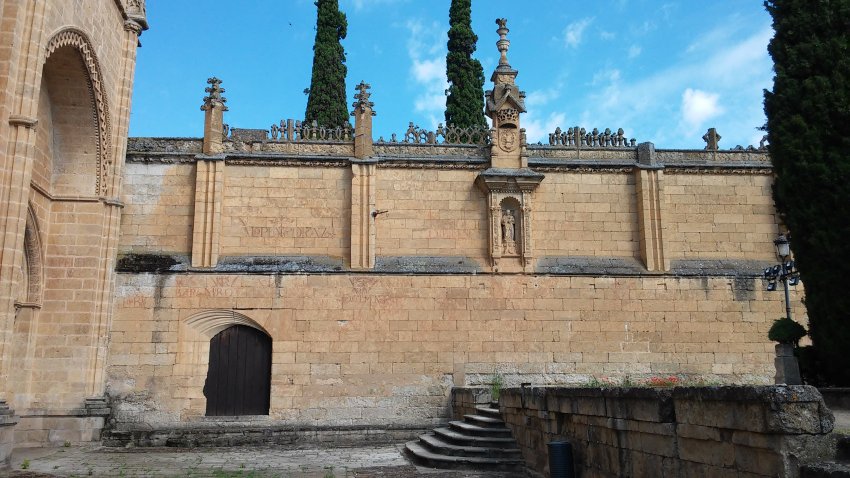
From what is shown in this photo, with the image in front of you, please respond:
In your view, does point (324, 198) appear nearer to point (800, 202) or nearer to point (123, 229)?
point (123, 229)

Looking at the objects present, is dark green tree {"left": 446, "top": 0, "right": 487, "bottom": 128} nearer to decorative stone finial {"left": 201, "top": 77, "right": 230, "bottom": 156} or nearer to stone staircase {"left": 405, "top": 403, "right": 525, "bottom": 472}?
decorative stone finial {"left": 201, "top": 77, "right": 230, "bottom": 156}

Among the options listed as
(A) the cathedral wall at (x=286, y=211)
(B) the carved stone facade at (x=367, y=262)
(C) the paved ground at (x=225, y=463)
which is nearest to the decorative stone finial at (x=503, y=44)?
(B) the carved stone facade at (x=367, y=262)

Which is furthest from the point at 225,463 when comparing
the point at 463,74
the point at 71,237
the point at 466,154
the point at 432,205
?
the point at 463,74

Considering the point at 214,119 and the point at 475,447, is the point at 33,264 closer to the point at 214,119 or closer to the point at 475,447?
the point at 214,119

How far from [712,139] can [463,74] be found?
959 centimetres

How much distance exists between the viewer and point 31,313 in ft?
43.2

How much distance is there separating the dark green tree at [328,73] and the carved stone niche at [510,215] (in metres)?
9.02

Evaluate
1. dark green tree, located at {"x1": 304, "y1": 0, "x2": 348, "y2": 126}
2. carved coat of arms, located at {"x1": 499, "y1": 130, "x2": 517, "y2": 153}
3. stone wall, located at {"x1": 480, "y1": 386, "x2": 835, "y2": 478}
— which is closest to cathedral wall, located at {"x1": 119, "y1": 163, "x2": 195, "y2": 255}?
carved coat of arms, located at {"x1": 499, "y1": 130, "x2": 517, "y2": 153}

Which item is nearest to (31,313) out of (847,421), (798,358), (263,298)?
(263,298)

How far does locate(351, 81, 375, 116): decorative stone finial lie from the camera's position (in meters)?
15.9

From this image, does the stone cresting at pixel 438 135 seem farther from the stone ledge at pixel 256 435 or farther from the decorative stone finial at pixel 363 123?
the stone ledge at pixel 256 435

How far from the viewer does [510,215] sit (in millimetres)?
15867

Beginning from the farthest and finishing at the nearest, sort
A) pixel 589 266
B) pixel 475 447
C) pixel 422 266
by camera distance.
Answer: pixel 589 266 → pixel 422 266 → pixel 475 447

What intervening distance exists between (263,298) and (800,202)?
10.8 meters
